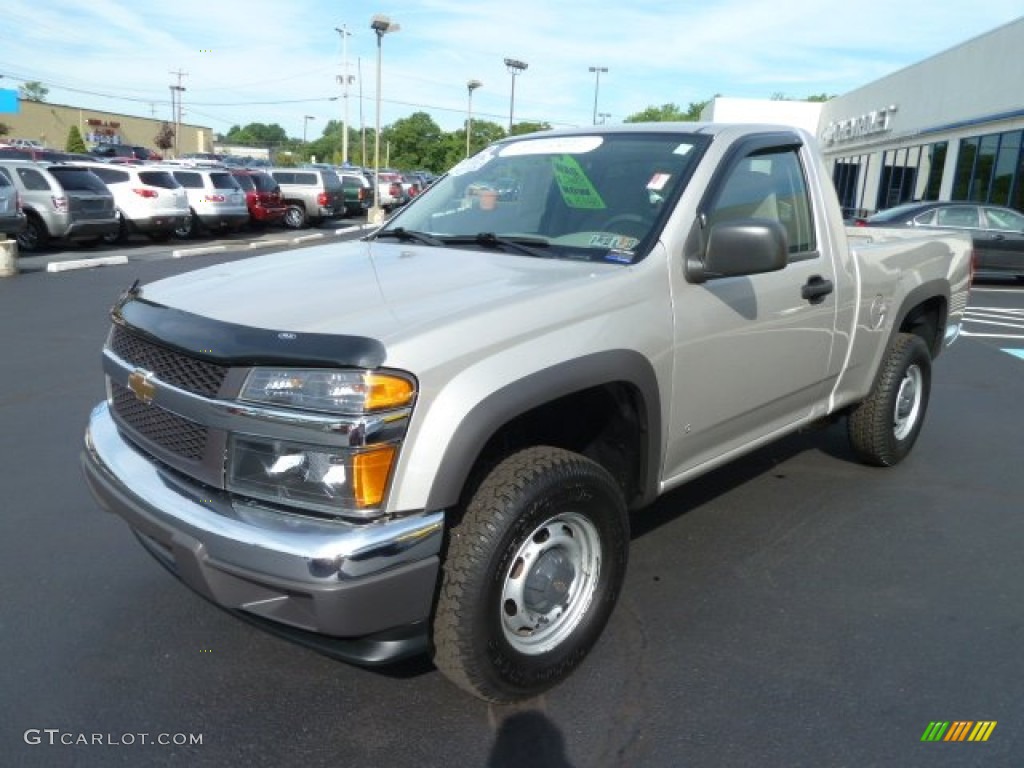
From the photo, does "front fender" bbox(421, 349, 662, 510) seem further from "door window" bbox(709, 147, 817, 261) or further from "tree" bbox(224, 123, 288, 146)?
"tree" bbox(224, 123, 288, 146)

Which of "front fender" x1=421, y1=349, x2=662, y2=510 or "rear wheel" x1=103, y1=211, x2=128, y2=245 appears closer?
"front fender" x1=421, y1=349, x2=662, y2=510

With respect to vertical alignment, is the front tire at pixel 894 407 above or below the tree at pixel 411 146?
below

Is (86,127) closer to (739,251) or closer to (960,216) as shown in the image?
(960,216)

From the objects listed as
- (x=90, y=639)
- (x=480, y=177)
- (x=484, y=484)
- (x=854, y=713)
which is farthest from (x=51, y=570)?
(x=854, y=713)

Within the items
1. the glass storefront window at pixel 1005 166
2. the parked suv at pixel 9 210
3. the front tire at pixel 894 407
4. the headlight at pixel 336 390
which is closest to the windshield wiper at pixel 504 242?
the headlight at pixel 336 390

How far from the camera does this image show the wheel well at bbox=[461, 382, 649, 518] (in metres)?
2.83

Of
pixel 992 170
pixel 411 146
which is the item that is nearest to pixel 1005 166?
pixel 992 170

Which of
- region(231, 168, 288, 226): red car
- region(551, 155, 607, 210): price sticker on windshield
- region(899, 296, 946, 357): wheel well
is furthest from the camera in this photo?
region(231, 168, 288, 226): red car

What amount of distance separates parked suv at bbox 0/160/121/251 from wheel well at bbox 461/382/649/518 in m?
15.6

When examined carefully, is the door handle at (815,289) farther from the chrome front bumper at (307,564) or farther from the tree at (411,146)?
the tree at (411,146)

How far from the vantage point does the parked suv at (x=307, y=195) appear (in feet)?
86.8

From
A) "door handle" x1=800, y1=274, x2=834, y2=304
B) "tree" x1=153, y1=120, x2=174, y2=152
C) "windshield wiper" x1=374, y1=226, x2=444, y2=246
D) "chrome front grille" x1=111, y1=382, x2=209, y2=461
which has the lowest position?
"chrome front grille" x1=111, y1=382, x2=209, y2=461

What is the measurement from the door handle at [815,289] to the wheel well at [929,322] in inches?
58.3

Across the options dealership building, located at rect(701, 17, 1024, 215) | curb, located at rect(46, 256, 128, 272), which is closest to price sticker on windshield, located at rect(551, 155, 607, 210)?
dealership building, located at rect(701, 17, 1024, 215)
